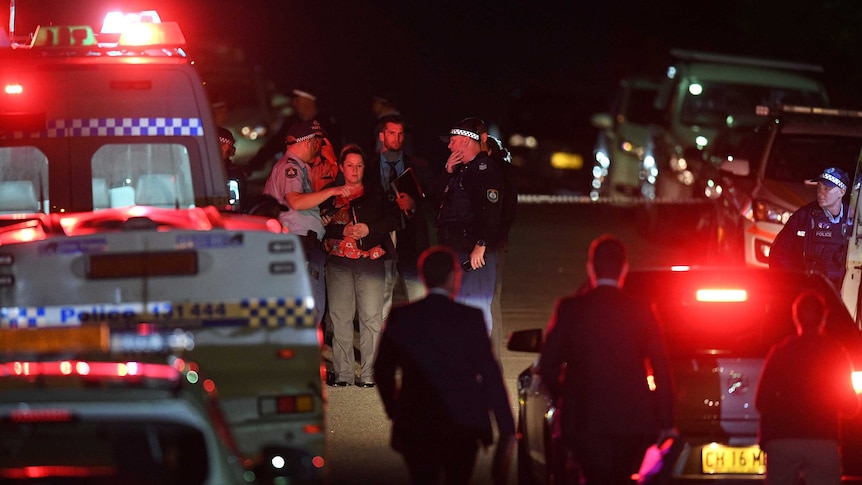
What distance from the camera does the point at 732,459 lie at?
739cm

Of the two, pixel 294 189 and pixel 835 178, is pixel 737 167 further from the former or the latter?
pixel 294 189

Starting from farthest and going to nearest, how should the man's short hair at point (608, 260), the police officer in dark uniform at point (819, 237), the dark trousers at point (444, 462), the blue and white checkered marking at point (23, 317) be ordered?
the police officer in dark uniform at point (819, 237), the man's short hair at point (608, 260), the dark trousers at point (444, 462), the blue and white checkered marking at point (23, 317)

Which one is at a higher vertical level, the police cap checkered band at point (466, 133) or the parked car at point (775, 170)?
the police cap checkered band at point (466, 133)

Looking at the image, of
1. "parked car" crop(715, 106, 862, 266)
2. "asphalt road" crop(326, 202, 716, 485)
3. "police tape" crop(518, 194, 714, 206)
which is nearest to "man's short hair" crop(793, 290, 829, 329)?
"asphalt road" crop(326, 202, 716, 485)

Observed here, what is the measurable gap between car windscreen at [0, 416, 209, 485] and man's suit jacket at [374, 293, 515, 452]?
4.61 ft

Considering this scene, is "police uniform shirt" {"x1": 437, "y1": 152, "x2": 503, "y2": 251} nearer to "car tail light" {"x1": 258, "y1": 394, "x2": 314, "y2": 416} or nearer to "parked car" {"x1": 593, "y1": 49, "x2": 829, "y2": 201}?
"car tail light" {"x1": 258, "y1": 394, "x2": 314, "y2": 416}

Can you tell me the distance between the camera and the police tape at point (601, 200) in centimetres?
2011

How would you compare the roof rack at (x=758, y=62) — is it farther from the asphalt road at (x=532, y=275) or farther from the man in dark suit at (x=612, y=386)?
the man in dark suit at (x=612, y=386)

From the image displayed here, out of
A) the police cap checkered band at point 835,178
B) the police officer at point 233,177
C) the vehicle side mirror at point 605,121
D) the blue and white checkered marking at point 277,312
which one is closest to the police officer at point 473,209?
the police officer at point 233,177

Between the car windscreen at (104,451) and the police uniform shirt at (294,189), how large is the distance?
5836 mm

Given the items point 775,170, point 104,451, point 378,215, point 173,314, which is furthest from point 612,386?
point 775,170

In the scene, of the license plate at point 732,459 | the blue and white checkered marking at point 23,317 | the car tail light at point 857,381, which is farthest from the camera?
the car tail light at point 857,381

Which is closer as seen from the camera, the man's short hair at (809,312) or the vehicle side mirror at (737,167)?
the man's short hair at (809,312)

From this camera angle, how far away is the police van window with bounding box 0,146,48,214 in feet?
30.7
